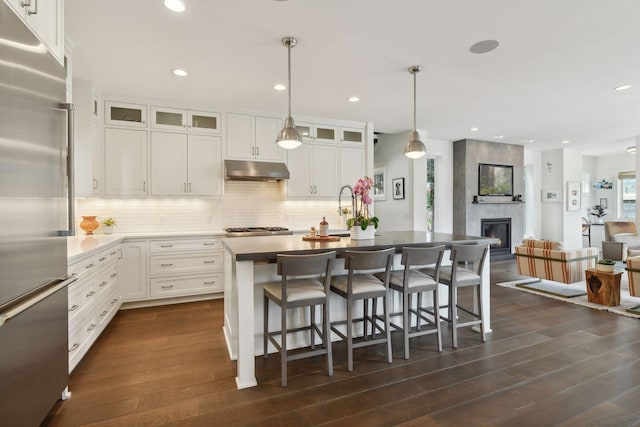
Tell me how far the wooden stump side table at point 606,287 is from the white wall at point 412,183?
278cm

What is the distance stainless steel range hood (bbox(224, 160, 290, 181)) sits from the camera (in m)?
4.63

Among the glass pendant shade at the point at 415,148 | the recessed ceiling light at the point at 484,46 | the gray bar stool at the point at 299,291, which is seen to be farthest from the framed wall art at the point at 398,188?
the gray bar stool at the point at 299,291

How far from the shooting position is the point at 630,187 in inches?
375

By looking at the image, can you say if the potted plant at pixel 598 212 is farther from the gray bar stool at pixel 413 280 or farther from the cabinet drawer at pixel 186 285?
the cabinet drawer at pixel 186 285

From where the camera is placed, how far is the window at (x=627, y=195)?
→ 373 inches

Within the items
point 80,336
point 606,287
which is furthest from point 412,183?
point 80,336

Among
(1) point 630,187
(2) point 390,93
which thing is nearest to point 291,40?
(2) point 390,93

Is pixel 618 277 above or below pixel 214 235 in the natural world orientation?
below

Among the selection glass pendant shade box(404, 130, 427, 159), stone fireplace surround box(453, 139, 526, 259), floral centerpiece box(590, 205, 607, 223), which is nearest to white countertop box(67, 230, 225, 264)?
glass pendant shade box(404, 130, 427, 159)

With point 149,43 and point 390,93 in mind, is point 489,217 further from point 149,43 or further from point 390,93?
point 149,43

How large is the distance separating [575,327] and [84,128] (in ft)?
19.1

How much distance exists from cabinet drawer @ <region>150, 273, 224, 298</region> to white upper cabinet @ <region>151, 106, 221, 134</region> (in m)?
2.08

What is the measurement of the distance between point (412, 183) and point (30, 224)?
5783 mm

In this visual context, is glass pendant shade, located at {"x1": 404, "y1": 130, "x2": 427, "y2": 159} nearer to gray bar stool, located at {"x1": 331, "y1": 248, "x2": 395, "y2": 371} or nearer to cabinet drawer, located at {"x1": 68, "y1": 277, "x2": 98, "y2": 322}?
gray bar stool, located at {"x1": 331, "y1": 248, "x2": 395, "y2": 371}
